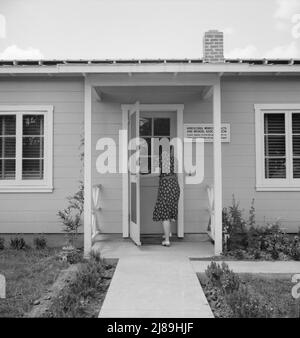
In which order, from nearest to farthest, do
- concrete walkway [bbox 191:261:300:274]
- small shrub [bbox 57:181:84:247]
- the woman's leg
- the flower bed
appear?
the flower bed < concrete walkway [bbox 191:261:300:274] < small shrub [bbox 57:181:84:247] < the woman's leg

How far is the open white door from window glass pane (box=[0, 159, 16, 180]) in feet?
7.12

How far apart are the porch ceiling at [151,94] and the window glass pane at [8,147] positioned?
1840 mm

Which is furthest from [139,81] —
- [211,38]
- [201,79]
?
[211,38]

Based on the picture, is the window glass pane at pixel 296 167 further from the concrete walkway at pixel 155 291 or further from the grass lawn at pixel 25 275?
the grass lawn at pixel 25 275

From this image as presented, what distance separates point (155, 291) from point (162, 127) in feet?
12.6

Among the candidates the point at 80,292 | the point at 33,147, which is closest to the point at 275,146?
the point at 33,147

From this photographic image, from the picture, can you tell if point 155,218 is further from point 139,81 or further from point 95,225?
point 139,81

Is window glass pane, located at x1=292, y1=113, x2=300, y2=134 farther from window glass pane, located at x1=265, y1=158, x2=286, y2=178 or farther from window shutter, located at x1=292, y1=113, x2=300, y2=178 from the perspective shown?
window glass pane, located at x1=265, y1=158, x2=286, y2=178

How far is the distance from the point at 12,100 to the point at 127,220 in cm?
306

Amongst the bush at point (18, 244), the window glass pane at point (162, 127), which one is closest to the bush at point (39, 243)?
the bush at point (18, 244)

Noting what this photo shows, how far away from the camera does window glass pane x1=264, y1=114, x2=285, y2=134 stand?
7.64 metres

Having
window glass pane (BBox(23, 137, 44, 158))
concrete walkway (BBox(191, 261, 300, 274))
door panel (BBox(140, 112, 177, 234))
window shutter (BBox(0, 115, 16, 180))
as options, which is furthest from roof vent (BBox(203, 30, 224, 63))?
concrete walkway (BBox(191, 261, 300, 274))

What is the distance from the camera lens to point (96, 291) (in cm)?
481
